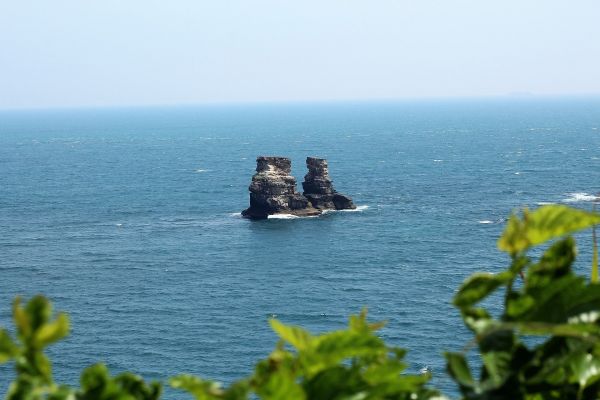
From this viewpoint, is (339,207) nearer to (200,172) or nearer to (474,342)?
(200,172)

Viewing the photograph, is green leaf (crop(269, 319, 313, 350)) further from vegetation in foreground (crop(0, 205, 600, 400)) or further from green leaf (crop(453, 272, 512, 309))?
green leaf (crop(453, 272, 512, 309))

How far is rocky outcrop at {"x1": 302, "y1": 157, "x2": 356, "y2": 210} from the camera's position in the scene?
120875 millimetres

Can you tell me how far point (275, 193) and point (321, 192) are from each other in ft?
27.1

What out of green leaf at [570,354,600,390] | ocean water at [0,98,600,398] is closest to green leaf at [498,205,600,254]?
green leaf at [570,354,600,390]

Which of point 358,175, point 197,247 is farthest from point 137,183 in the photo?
point 197,247

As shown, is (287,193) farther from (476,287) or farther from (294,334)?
(476,287)

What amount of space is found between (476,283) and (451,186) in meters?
149

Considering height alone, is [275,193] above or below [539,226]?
below

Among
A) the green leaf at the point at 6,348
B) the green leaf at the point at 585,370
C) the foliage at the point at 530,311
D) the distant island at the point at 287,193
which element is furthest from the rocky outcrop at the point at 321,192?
the green leaf at the point at 6,348

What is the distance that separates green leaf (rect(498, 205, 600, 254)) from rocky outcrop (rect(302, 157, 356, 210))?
117152 millimetres

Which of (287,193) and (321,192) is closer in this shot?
(287,193)

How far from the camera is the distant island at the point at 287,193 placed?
11756 centimetres

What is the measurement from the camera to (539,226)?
2.60m

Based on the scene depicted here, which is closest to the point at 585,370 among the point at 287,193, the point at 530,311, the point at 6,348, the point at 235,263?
the point at 530,311
